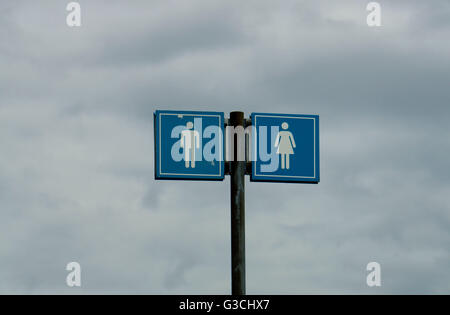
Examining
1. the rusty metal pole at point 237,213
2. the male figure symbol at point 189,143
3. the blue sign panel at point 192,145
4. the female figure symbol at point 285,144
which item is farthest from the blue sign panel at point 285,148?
the male figure symbol at point 189,143

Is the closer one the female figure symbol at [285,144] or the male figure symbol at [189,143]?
the male figure symbol at [189,143]

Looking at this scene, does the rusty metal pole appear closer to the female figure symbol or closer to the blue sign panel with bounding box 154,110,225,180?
the blue sign panel with bounding box 154,110,225,180

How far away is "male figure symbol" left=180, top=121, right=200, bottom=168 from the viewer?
1675 centimetres

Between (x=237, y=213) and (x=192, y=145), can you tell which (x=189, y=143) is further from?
(x=237, y=213)

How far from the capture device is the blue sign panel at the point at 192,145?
1667cm

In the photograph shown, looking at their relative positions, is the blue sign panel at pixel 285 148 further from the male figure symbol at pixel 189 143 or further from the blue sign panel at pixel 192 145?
the male figure symbol at pixel 189 143

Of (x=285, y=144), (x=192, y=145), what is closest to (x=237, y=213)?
(x=192, y=145)

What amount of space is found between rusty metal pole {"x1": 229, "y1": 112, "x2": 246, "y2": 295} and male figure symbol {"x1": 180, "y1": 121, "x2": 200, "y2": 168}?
74 cm

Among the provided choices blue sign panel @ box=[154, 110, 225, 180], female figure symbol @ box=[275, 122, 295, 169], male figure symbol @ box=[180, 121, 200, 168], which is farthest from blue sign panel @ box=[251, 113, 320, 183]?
male figure symbol @ box=[180, 121, 200, 168]

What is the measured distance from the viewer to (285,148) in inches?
675
